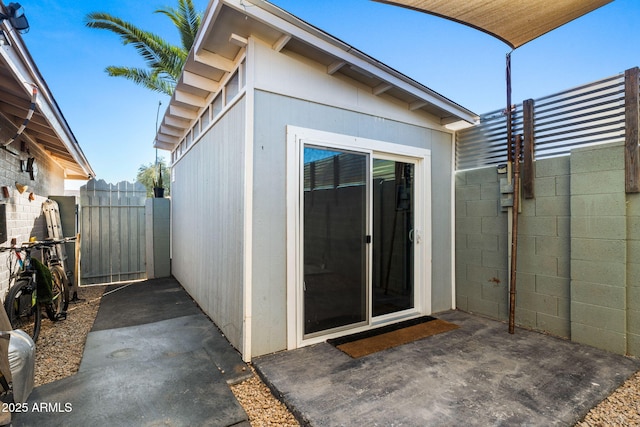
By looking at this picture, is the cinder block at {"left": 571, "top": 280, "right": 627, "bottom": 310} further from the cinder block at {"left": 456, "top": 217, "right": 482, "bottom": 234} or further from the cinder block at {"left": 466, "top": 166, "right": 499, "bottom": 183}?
the cinder block at {"left": 466, "top": 166, "right": 499, "bottom": 183}

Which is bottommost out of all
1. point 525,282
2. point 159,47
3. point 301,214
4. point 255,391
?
point 255,391

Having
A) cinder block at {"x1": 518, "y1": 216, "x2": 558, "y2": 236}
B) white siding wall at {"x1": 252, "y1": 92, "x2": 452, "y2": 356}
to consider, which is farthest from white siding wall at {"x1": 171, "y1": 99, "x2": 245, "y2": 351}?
cinder block at {"x1": 518, "y1": 216, "x2": 558, "y2": 236}

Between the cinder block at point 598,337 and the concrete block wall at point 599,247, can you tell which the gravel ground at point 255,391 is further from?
the concrete block wall at point 599,247

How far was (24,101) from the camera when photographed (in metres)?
3.19

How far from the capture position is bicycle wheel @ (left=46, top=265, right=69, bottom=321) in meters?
3.75

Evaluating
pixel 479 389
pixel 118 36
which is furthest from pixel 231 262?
pixel 118 36

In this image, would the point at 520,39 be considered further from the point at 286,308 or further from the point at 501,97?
the point at 286,308

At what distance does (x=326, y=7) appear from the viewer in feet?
15.5

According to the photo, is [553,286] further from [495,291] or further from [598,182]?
[598,182]

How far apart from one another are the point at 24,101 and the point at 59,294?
2359 mm

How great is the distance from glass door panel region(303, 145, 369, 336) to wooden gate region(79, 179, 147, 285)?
512cm

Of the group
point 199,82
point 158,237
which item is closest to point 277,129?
point 199,82

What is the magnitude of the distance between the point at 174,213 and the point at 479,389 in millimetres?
6179

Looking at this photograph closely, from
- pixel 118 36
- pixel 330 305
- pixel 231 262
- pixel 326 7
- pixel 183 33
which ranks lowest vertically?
pixel 330 305
